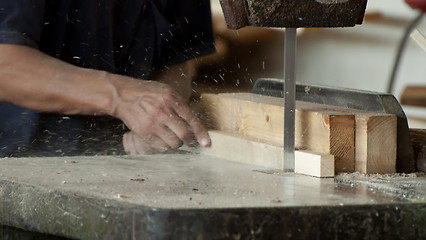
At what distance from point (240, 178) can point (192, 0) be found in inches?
57.0

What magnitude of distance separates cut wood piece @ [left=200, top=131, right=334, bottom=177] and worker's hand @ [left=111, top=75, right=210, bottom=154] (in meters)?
0.04

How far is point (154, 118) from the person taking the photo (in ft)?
7.47

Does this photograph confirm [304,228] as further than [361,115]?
No

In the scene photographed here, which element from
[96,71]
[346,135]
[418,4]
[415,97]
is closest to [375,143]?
[346,135]

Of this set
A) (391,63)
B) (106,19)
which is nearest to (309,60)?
(391,63)

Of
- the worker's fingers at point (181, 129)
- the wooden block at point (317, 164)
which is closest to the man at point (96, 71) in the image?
the worker's fingers at point (181, 129)

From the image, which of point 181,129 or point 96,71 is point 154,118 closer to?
point 181,129

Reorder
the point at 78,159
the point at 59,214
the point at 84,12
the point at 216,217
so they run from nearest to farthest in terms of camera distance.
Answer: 1. the point at 216,217
2. the point at 59,214
3. the point at 78,159
4. the point at 84,12

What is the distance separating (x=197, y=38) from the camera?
3.14 metres

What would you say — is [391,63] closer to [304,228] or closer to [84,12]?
[84,12]

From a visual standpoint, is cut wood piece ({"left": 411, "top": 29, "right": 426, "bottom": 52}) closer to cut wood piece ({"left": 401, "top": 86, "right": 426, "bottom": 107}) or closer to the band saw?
the band saw

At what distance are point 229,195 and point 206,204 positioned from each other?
118 mm

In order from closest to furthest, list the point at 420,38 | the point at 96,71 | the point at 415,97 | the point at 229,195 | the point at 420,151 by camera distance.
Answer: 1. the point at 229,195
2. the point at 420,151
3. the point at 420,38
4. the point at 96,71
5. the point at 415,97

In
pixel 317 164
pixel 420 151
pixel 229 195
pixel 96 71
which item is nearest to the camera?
pixel 229 195
